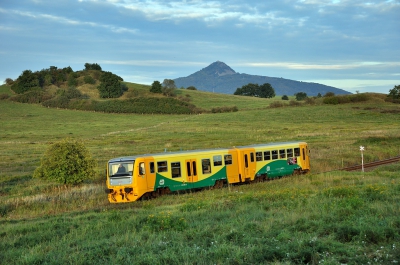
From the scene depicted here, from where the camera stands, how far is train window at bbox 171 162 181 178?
899 inches

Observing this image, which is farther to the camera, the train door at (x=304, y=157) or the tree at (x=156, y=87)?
the tree at (x=156, y=87)

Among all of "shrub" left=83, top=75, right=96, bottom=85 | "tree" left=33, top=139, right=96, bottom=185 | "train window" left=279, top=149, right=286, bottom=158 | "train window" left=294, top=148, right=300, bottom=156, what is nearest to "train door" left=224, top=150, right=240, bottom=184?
"train window" left=279, top=149, right=286, bottom=158

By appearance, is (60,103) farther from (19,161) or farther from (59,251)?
(59,251)

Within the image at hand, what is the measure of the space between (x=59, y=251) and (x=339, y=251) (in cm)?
628

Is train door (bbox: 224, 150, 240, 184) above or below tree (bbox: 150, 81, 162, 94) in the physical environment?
below

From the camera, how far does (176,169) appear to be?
2297cm

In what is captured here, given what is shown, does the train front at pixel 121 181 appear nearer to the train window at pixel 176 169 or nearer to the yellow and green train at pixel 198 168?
the yellow and green train at pixel 198 168

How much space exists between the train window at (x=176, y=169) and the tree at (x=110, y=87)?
94.8m

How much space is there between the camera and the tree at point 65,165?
24766mm

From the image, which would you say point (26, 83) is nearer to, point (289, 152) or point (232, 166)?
point (289, 152)

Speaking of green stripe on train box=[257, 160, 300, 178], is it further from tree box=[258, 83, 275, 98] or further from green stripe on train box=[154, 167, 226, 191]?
tree box=[258, 83, 275, 98]

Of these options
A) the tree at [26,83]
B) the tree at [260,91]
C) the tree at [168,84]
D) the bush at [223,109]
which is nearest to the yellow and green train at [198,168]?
the bush at [223,109]

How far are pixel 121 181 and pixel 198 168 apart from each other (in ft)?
14.7

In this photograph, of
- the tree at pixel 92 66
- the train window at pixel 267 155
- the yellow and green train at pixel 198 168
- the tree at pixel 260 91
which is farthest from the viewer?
the tree at pixel 260 91
